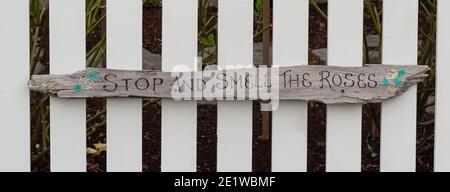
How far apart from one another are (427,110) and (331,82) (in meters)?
1.28

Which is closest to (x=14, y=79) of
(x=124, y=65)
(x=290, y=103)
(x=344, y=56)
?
(x=124, y=65)

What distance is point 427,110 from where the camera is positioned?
3.90 m

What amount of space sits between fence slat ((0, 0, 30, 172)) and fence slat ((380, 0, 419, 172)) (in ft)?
3.56

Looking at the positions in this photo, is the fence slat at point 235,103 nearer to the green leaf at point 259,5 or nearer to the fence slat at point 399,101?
the fence slat at point 399,101

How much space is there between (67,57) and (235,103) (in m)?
0.52

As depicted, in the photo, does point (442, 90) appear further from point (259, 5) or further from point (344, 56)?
point (259, 5)

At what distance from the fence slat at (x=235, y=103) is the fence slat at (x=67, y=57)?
416 millimetres

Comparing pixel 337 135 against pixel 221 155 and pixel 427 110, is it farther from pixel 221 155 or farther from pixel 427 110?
pixel 427 110

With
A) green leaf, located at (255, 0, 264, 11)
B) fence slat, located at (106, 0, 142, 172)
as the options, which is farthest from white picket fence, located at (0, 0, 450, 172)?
green leaf, located at (255, 0, 264, 11)

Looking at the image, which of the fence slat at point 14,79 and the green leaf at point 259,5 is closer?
the fence slat at point 14,79

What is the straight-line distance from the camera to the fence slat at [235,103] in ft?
9.05

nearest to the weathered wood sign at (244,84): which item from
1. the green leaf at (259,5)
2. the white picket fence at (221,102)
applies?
the white picket fence at (221,102)

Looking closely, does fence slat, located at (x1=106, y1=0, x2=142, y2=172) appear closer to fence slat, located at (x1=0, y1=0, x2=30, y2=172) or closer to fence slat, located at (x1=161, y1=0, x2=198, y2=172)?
fence slat, located at (x1=161, y1=0, x2=198, y2=172)
